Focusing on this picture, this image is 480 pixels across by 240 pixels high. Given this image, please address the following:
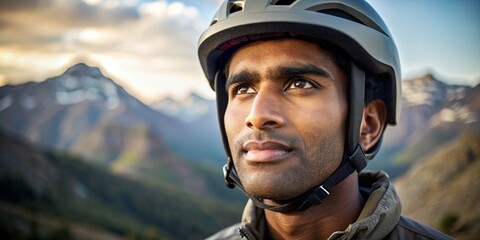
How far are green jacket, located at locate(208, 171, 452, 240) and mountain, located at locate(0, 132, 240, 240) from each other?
55.7m

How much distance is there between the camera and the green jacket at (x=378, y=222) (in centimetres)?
294

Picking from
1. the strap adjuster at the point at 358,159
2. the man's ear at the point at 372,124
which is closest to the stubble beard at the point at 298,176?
the strap adjuster at the point at 358,159

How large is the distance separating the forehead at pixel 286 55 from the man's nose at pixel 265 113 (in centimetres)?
25

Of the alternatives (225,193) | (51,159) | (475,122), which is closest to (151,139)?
(225,193)

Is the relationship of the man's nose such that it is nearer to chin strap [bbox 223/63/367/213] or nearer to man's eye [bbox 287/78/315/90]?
man's eye [bbox 287/78/315/90]

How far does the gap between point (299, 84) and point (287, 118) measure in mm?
290

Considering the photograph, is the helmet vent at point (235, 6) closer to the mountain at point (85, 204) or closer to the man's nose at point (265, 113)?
the man's nose at point (265, 113)

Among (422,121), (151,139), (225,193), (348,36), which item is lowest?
(225,193)

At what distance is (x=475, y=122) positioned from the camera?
53.5m

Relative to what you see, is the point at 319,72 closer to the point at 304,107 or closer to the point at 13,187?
the point at 304,107

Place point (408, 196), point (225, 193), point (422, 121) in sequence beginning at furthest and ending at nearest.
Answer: point (225, 193), point (422, 121), point (408, 196)

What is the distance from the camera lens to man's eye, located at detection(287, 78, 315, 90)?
121 inches

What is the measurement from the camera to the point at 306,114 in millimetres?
3006

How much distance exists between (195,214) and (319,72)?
104642mm
